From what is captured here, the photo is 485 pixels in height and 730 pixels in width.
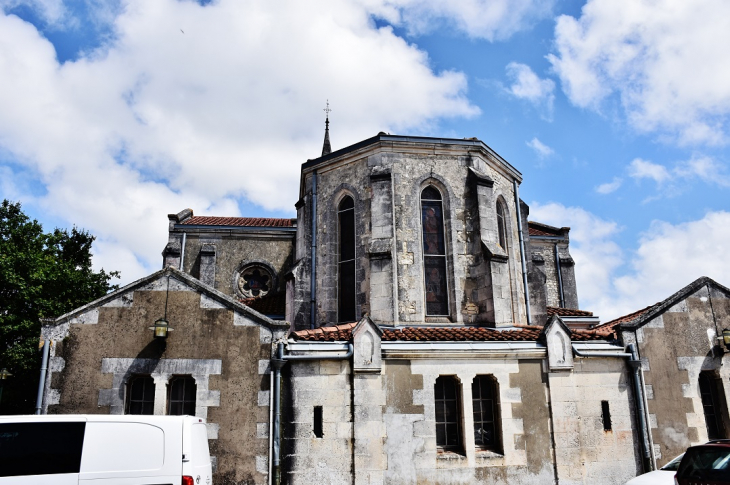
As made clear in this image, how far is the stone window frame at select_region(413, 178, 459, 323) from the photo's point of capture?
54.9 ft

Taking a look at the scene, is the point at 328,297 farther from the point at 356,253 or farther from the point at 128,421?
the point at 128,421

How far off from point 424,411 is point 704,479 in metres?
5.75

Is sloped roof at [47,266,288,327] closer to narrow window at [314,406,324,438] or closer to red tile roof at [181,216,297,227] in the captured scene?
narrow window at [314,406,324,438]

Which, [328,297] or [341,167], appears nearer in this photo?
[328,297]

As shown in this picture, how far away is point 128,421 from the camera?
29.1 ft

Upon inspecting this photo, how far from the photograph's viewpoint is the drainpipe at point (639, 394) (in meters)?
13.5

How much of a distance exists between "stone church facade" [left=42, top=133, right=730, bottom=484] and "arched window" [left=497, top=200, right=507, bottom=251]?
5.83ft

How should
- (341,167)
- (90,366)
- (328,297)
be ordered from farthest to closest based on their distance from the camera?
(341,167), (328,297), (90,366)

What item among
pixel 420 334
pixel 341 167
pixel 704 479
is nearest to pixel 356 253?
pixel 341 167

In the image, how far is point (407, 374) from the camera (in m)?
13.2

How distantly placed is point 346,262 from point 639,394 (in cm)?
896

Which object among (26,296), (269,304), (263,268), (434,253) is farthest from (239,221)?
(434,253)

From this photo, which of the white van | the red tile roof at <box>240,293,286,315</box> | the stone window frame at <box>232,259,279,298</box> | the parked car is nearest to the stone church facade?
the parked car

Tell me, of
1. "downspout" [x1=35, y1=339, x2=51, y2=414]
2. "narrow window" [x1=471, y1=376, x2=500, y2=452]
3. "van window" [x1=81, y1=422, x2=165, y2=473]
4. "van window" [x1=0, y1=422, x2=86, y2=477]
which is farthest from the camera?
"narrow window" [x1=471, y1=376, x2=500, y2=452]
